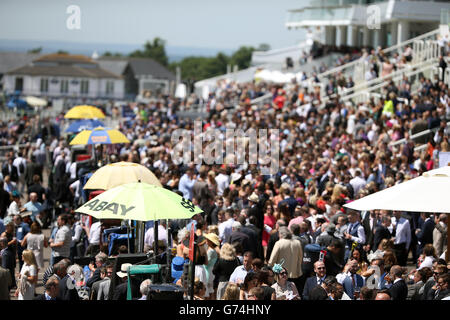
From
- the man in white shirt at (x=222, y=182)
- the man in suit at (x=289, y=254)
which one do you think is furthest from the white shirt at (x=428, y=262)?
the man in white shirt at (x=222, y=182)

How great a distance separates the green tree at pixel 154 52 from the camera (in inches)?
6762

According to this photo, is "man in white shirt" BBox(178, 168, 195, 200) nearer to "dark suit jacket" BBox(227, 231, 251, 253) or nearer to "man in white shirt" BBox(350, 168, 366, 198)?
"man in white shirt" BBox(350, 168, 366, 198)

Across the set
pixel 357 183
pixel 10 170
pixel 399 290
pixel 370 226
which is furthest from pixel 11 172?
pixel 399 290

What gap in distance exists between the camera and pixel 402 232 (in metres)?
13.7

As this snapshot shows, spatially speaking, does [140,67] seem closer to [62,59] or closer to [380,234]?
[62,59]

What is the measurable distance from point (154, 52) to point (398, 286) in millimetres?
164895

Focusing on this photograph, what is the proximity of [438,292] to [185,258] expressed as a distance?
3.52 metres

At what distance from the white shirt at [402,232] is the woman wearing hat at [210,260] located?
3.64 metres

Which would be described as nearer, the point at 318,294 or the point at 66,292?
the point at 318,294

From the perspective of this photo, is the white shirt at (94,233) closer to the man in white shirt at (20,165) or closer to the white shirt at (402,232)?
the white shirt at (402,232)

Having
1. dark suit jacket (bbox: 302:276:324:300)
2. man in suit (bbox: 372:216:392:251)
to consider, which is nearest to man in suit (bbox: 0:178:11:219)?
man in suit (bbox: 372:216:392:251)

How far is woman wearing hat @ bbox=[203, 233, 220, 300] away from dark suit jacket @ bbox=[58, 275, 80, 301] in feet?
7.43
